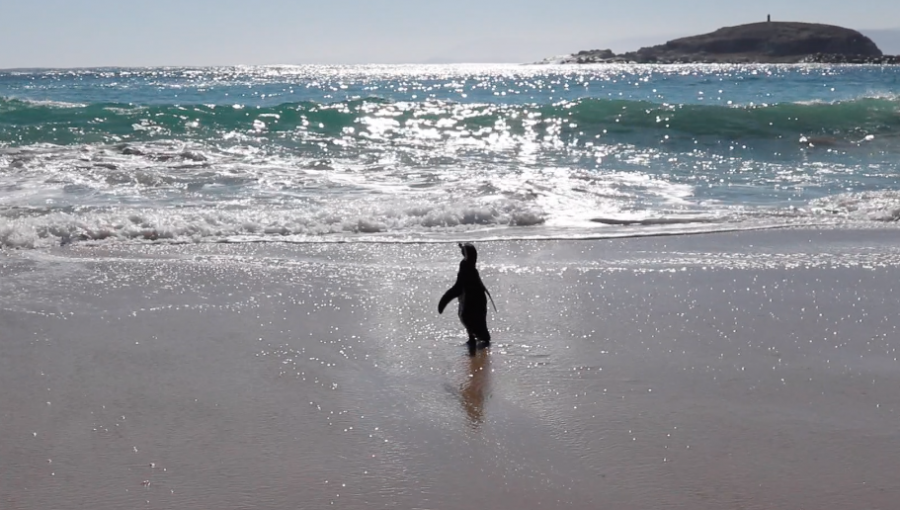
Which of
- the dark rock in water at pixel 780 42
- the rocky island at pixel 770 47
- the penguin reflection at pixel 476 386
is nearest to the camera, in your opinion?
the penguin reflection at pixel 476 386

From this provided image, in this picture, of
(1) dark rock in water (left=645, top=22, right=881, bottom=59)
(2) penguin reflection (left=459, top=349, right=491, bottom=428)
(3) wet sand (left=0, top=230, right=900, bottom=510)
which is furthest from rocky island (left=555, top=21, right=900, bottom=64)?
(2) penguin reflection (left=459, top=349, right=491, bottom=428)

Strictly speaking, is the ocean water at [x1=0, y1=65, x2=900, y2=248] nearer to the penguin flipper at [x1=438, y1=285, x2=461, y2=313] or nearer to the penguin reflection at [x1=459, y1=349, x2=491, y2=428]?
the penguin flipper at [x1=438, y1=285, x2=461, y2=313]

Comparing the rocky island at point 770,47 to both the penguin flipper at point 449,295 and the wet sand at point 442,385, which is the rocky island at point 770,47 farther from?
the penguin flipper at point 449,295

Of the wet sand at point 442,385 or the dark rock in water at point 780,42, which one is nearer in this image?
the wet sand at point 442,385

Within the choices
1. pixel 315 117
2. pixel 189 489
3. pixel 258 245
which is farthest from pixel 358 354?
pixel 315 117

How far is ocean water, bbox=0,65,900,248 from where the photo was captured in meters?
9.86

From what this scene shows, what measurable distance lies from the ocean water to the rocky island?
8817 centimetres

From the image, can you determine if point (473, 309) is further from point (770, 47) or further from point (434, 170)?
point (770, 47)

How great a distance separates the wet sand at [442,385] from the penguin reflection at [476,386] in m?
0.02

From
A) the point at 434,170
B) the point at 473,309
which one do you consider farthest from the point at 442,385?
the point at 434,170

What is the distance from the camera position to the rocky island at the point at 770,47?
110625mm

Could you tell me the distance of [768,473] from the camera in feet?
A: 13.2

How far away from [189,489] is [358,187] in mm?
9297

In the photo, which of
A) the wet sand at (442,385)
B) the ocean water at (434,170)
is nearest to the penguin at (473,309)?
the wet sand at (442,385)
